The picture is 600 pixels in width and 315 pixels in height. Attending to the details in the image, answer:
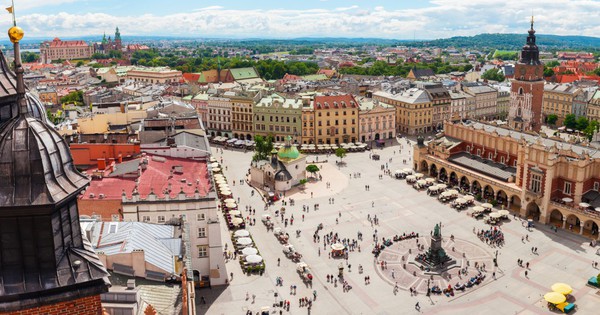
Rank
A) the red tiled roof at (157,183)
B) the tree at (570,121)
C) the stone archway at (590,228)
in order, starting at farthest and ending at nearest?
the tree at (570,121) < the stone archway at (590,228) < the red tiled roof at (157,183)

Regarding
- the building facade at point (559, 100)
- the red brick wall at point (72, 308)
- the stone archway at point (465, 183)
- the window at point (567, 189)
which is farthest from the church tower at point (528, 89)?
the red brick wall at point (72, 308)

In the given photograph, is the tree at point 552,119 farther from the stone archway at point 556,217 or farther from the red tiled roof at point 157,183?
the red tiled roof at point 157,183

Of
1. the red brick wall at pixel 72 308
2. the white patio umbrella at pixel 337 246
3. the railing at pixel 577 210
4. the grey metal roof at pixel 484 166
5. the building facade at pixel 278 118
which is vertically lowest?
the white patio umbrella at pixel 337 246

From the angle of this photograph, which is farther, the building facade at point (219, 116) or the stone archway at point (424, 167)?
the building facade at point (219, 116)

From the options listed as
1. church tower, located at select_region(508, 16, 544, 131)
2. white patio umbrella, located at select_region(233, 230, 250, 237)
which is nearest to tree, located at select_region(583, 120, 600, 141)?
church tower, located at select_region(508, 16, 544, 131)

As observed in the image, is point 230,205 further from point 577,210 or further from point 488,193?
point 577,210

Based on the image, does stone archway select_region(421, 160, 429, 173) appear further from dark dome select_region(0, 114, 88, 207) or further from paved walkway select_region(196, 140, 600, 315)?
dark dome select_region(0, 114, 88, 207)
